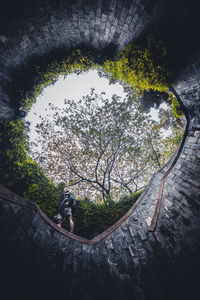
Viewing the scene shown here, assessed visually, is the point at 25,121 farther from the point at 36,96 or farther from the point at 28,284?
the point at 28,284

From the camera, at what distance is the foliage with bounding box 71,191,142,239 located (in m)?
5.88

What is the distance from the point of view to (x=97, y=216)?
242 inches

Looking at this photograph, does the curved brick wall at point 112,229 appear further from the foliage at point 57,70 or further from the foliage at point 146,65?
the foliage at point 57,70

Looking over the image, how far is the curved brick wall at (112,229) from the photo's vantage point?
2.30m

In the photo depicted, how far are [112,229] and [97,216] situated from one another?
196cm

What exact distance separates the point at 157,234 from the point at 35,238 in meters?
3.09

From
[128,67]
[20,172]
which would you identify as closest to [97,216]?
[20,172]

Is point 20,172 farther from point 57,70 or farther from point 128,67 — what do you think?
point 128,67

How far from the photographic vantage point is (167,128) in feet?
33.1

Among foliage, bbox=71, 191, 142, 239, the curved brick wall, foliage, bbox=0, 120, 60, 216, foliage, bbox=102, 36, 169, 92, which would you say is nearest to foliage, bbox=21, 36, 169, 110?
foliage, bbox=102, 36, 169, 92

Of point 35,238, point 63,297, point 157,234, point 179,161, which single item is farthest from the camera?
point 179,161

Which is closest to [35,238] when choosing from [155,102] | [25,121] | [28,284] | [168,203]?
[28,284]

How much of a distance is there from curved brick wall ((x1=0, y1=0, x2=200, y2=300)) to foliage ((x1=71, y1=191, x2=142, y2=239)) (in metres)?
1.71

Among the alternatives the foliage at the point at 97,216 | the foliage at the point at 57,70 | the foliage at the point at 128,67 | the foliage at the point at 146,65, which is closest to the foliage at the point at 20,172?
the foliage at the point at 97,216
